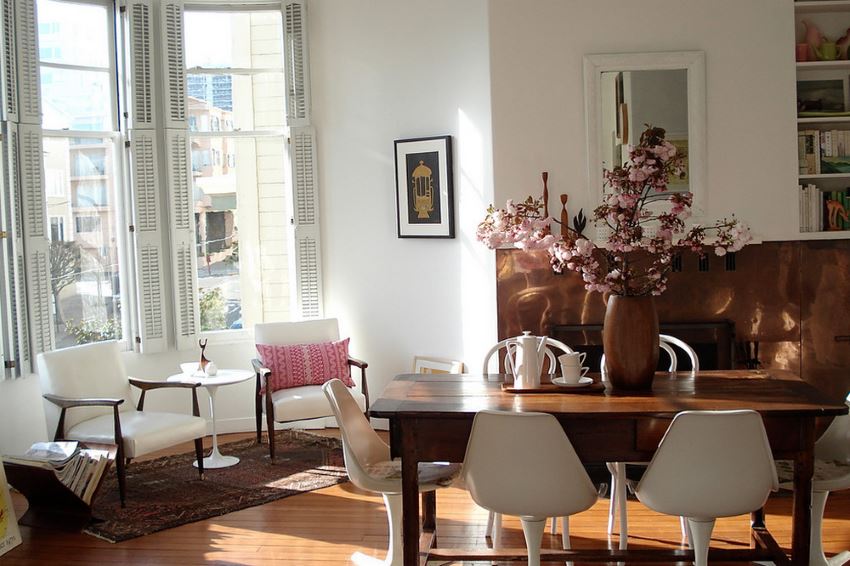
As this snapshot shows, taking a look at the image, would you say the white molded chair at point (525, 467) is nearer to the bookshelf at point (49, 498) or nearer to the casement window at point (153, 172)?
the bookshelf at point (49, 498)

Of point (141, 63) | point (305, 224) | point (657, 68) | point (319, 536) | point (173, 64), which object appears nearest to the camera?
point (319, 536)

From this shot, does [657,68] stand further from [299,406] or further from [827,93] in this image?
[299,406]

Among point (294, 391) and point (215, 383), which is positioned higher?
point (215, 383)

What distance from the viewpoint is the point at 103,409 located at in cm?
575

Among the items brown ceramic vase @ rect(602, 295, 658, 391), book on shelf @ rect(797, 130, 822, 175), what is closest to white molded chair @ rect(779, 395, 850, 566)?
brown ceramic vase @ rect(602, 295, 658, 391)

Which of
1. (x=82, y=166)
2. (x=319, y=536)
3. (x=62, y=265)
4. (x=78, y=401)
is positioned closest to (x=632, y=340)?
(x=319, y=536)

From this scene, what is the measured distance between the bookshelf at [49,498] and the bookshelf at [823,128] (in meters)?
4.27

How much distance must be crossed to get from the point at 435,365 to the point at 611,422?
3.08 m

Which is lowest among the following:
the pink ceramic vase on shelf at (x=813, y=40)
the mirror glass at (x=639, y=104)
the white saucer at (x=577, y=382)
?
the white saucer at (x=577, y=382)

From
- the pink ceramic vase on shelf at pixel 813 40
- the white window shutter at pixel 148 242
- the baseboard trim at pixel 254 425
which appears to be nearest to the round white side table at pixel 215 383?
the white window shutter at pixel 148 242

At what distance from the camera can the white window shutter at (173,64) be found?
21.8 ft

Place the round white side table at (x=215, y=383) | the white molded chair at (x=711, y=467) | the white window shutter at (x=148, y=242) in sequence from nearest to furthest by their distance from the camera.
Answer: the white molded chair at (x=711, y=467)
the round white side table at (x=215, y=383)
the white window shutter at (x=148, y=242)

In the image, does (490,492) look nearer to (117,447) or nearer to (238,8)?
(117,447)

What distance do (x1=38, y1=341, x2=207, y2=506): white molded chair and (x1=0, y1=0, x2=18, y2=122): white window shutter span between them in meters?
A: 1.48
